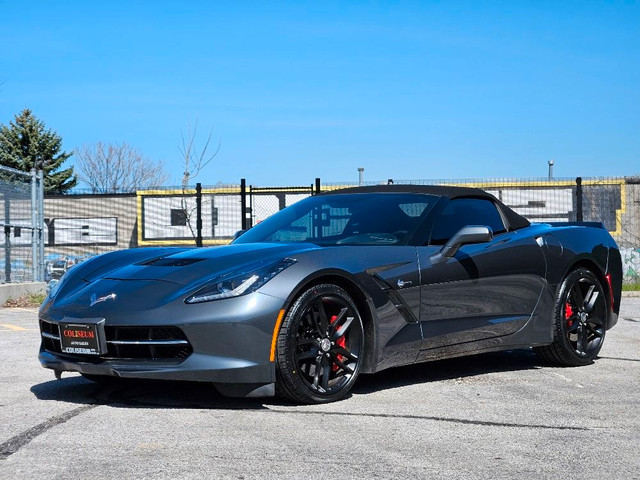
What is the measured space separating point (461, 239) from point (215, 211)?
93.4ft

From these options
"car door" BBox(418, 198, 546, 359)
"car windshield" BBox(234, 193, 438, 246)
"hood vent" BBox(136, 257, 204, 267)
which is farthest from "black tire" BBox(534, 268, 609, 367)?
"hood vent" BBox(136, 257, 204, 267)

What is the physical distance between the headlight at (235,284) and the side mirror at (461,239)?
1310 mm

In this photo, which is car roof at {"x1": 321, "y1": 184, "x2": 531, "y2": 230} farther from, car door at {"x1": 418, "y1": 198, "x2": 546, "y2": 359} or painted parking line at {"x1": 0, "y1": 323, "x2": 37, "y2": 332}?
painted parking line at {"x1": 0, "y1": 323, "x2": 37, "y2": 332}

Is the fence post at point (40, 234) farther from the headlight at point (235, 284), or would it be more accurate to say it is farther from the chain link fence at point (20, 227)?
the headlight at point (235, 284)

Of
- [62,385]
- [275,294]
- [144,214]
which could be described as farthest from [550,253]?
[144,214]

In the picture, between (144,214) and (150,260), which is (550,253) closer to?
(150,260)

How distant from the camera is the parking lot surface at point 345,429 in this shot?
3760 millimetres

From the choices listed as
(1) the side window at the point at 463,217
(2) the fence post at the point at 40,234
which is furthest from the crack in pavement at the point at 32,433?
(2) the fence post at the point at 40,234

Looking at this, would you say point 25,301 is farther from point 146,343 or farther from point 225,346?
point 225,346

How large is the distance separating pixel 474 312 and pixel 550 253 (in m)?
1.05

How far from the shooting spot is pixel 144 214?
3762cm

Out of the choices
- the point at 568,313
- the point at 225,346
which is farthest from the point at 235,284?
the point at 568,313

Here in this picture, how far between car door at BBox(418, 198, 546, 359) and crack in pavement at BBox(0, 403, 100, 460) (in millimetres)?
2104

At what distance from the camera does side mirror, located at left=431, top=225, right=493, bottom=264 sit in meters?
5.94
